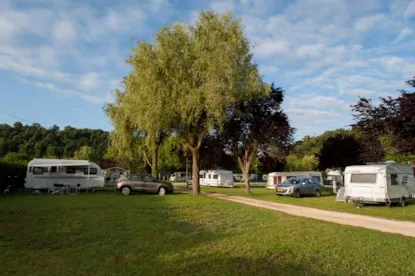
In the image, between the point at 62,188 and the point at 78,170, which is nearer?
the point at 62,188

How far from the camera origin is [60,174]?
77.6 feet

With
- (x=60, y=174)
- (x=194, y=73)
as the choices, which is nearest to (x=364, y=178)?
(x=194, y=73)

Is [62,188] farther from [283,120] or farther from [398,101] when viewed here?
[398,101]

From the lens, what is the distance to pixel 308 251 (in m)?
6.07

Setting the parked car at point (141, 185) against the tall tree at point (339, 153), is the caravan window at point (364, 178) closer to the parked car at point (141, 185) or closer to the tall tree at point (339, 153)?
the parked car at point (141, 185)

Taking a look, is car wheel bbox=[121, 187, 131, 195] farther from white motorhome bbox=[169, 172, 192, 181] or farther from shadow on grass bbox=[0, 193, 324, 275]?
white motorhome bbox=[169, 172, 192, 181]

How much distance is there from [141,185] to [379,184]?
A: 14.6 metres

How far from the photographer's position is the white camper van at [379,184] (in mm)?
15961

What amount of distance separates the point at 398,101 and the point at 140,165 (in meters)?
37.1

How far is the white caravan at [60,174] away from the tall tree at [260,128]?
10816 mm

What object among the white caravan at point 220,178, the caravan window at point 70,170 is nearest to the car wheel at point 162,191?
the caravan window at point 70,170

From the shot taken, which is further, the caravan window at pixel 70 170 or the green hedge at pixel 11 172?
the caravan window at pixel 70 170

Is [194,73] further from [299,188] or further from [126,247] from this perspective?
[126,247]

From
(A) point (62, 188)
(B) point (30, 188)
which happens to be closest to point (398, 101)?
(A) point (62, 188)
